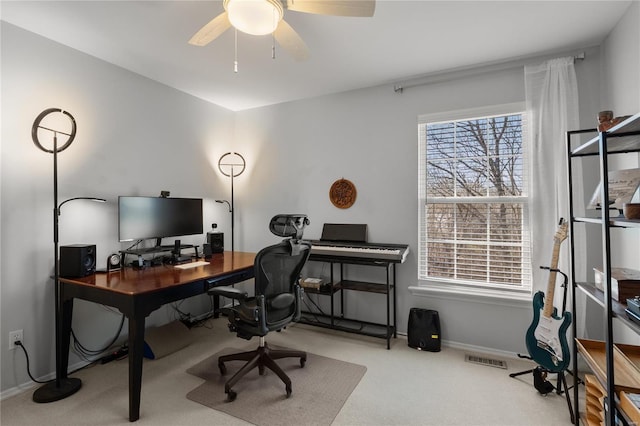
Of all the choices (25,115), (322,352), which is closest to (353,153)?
(322,352)

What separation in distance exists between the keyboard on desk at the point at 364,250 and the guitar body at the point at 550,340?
1062mm

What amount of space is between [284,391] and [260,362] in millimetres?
278

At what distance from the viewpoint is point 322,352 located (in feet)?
8.95

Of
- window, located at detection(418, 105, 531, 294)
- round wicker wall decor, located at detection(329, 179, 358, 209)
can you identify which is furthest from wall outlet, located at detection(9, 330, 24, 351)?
window, located at detection(418, 105, 531, 294)

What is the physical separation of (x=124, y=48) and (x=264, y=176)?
189 centimetres

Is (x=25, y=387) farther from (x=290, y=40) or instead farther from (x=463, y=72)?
(x=463, y=72)

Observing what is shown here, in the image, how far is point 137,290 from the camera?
6.15 feet

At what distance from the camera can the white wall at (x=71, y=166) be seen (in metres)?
2.14

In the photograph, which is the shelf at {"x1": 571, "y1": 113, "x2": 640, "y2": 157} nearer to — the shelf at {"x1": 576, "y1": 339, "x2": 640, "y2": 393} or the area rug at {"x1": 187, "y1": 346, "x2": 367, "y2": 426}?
the shelf at {"x1": 576, "y1": 339, "x2": 640, "y2": 393}

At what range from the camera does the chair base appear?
206 centimetres

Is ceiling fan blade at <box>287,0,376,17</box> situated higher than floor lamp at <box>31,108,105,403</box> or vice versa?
ceiling fan blade at <box>287,0,376,17</box>

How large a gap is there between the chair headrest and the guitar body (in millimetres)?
1821

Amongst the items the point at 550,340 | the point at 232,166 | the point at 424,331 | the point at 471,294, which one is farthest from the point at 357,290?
the point at 232,166

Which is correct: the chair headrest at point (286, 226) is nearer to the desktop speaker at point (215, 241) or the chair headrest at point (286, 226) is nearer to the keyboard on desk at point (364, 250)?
the keyboard on desk at point (364, 250)
